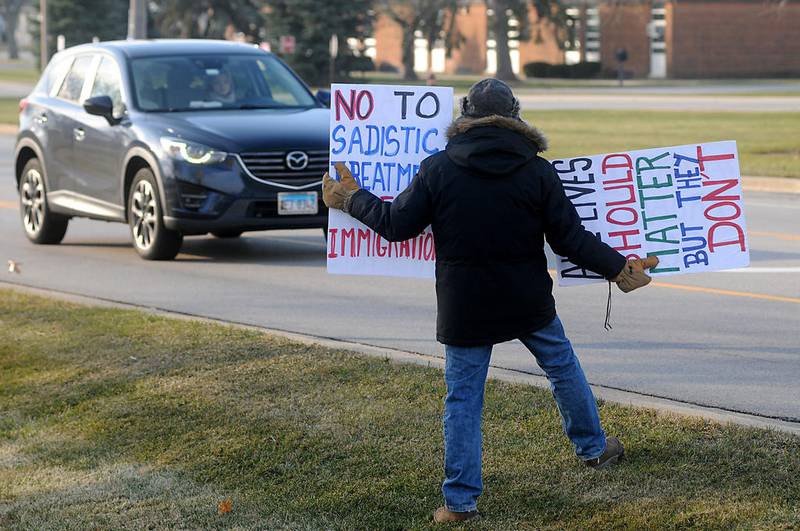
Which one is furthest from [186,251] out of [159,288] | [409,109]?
[409,109]

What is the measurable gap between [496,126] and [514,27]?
196ft

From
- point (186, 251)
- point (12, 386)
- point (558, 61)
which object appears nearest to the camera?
point (12, 386)

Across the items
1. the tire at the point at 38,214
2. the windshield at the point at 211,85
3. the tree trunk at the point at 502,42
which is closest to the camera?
the windshield at the point at 211,85

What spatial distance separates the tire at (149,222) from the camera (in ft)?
41.4

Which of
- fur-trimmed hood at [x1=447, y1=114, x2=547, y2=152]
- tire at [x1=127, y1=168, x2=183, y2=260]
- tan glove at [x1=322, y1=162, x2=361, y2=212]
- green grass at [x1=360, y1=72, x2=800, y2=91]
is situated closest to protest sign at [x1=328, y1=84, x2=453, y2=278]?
tan glove at [x1=322, y1=162, x2=361, y2=212]

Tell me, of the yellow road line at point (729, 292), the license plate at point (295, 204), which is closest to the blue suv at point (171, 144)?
the license plate at point (295, 204)

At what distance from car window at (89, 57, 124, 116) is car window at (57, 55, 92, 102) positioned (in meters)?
0.26

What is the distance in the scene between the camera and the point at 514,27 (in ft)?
210

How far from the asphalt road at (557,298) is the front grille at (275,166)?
0.76 metres

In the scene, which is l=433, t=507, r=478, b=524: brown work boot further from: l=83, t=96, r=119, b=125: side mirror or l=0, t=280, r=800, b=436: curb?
l=83, t=96, r=119, b=125: side mirror

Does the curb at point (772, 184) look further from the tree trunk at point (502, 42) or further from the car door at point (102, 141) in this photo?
the tree trunk at point (502, 42)

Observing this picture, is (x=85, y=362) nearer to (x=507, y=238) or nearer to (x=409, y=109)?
(x=409, y=109)

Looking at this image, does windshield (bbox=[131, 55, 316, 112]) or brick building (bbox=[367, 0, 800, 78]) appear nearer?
windshield (bbox=[131, 55, 316, 112])

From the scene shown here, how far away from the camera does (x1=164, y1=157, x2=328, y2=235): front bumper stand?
12258 millimetres
